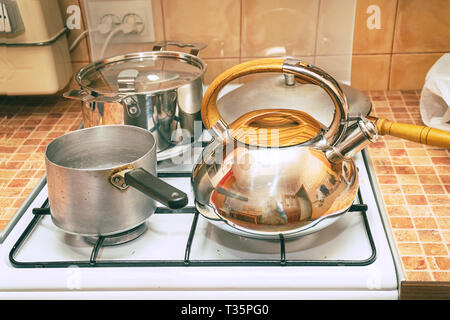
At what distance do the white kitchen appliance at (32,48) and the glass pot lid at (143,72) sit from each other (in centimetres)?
16

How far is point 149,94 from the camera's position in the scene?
0.80m

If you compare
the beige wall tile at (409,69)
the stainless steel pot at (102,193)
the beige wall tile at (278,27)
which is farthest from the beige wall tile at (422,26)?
the stainless steel pot at (102,193)

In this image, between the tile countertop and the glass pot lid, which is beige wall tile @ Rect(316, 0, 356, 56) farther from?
the glass pot lid

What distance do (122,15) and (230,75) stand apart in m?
0.51

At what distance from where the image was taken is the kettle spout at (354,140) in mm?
657

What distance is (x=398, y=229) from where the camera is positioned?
0.72 m

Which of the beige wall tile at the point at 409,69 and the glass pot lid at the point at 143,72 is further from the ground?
the glass pot lid at the point at 143,72

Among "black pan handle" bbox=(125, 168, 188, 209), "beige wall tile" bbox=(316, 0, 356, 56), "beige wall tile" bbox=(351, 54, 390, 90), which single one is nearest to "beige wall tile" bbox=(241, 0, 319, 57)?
"beige wall tile" bbox=(316, 0, 356, 56)

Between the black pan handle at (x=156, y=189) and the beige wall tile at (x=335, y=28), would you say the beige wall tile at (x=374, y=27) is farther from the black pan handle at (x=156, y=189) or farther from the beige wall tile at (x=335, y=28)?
the black pan handle at (x=156, y=189)

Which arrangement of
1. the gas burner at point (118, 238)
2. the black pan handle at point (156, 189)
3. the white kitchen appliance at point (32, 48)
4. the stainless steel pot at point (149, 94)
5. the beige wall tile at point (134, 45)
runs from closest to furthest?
the black pan handle at point (156, 189) < the gas burner at point (118, 238) < the stainless steel pot at point (149, 94) < the white kitchen appliance at point (32, 48) < the beige wall tile at point (134, 45)

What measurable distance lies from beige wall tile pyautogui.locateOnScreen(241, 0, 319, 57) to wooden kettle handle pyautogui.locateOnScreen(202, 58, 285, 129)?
0.43 meters

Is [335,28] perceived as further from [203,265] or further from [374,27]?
[203,265]
